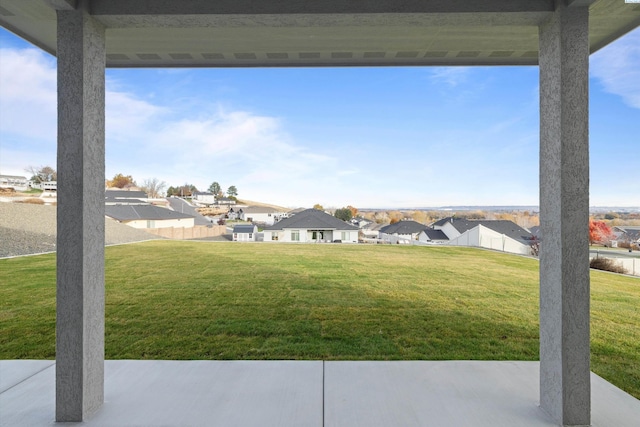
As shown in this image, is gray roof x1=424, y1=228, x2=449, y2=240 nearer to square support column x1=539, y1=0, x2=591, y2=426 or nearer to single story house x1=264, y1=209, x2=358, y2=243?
single story house x1=264, y1=209, x2=358, y2=243

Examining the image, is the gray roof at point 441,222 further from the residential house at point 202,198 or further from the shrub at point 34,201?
the shrub at point 34,201

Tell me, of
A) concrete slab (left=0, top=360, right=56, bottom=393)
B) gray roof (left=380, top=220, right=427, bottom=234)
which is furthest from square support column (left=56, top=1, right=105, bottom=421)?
gray roof (left=380, top=220, right=427, bottom=234)

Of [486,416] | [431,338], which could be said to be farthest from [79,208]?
[431,338]

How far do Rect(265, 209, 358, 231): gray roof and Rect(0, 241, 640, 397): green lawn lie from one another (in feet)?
24.9

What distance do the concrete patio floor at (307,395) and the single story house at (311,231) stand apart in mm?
14371

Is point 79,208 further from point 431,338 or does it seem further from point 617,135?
point 617,135

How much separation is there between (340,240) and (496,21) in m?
15.2

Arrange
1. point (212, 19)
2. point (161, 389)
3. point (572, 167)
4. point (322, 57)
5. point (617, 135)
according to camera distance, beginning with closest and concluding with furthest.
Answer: point (572, 167) < point (212, 19) < point (161, 389) < point (322, 57) < point (617, 135)

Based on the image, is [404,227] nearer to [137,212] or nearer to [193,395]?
[137,212]

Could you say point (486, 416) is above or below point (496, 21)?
below

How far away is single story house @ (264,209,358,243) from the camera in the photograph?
17.2m

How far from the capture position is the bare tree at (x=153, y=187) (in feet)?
75.4

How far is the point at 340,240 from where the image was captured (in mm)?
17156

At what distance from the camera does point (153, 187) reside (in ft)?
78.0
